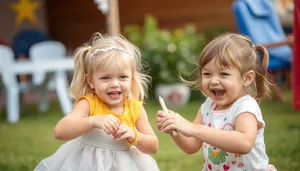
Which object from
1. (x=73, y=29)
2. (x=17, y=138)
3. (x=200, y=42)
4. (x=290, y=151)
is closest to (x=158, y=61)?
(x=200, y=42)

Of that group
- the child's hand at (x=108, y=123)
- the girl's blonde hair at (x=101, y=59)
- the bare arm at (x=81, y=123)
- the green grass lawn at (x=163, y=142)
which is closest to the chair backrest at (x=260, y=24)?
the green grass lawn at (x=163, y=142)

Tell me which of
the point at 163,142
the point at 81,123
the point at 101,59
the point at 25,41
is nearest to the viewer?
the point at 81,123

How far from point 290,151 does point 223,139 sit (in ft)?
6.85

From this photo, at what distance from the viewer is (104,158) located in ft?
8.30

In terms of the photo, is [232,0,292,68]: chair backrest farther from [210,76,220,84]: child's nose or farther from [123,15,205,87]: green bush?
[210,76,220,84]: child's nose

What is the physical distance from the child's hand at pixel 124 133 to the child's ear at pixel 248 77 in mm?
549

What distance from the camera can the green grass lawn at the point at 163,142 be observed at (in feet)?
12.5

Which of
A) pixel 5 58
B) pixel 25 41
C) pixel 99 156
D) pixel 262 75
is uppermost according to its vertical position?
pixel 262 75

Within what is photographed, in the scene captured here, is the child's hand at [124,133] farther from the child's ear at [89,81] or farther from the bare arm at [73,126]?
the child's ear at [89,81]

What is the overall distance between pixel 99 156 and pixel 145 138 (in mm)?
233

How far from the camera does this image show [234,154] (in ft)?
7.75

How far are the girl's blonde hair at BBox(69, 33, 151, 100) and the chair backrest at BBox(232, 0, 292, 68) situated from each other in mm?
3581

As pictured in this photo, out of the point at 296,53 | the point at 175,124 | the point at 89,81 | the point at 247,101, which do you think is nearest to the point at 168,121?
the point at 175,124

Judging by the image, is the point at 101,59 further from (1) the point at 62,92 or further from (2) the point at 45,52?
(2) the point at 45,52
